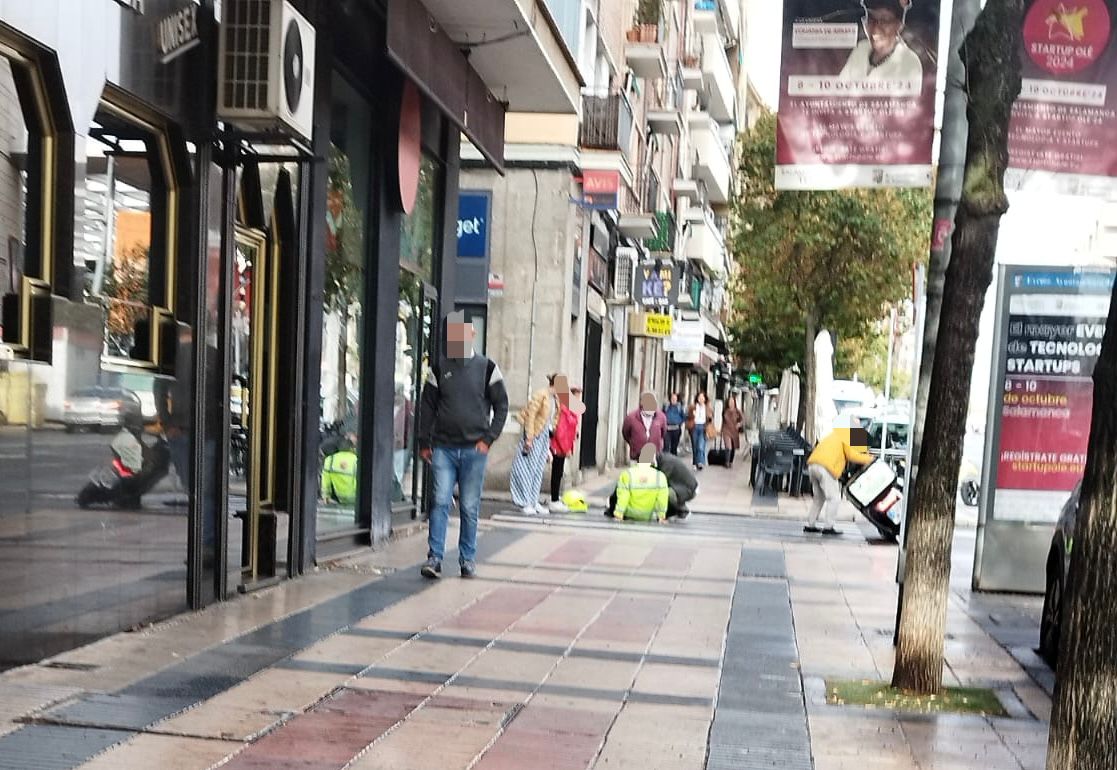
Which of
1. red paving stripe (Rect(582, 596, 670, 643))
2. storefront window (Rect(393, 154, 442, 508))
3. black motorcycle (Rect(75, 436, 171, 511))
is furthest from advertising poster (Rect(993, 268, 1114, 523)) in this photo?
black motorcycle (Rect(75, 436, 171, 511))

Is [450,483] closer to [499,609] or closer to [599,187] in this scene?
[499,609]

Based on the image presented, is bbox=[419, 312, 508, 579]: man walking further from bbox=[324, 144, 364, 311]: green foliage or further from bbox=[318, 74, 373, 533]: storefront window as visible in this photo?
bbox=[324, 144, 364, 311]: green foliage

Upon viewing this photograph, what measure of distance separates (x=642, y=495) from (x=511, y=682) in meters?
10.5

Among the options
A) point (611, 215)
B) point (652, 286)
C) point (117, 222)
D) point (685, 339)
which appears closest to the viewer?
point (117, 222)

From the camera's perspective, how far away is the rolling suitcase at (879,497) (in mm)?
16172

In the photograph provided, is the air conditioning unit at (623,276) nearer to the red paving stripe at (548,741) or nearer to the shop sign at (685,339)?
the shop sign at (685,339)

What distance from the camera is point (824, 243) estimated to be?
33.9 meters

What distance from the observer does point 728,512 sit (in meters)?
19.7

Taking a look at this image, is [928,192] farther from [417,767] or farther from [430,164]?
[417,767]

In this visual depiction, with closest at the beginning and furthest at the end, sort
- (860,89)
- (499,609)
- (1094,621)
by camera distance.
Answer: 1. (1094,621)
2. (860,89)
3. (499,609)

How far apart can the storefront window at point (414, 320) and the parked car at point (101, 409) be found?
5.80 m

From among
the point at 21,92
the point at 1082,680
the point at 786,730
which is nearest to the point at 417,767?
the point at 786,730

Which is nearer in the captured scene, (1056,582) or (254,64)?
(254,64)

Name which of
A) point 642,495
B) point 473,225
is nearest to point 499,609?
point 642,495
